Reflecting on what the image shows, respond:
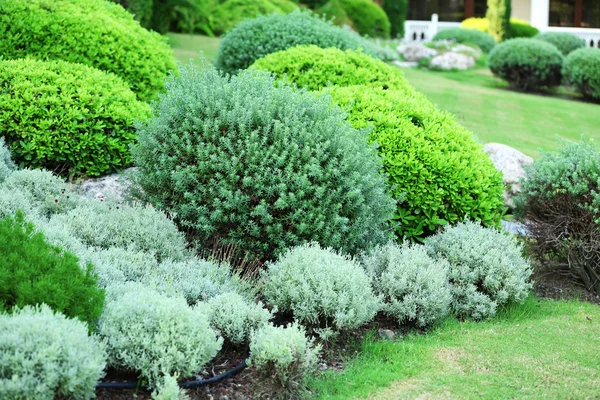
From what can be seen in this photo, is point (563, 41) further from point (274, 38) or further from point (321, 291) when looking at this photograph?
point (321, 291)

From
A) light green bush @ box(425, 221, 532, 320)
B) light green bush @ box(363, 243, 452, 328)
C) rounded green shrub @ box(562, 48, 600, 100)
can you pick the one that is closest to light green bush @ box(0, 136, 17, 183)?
light green bush @ box(363, 243, 452, 328)

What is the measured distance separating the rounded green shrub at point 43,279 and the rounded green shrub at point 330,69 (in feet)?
16.3

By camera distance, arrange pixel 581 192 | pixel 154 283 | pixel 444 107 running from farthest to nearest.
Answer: pixel 444 107 → pixel 581 192 → pixel 154 283

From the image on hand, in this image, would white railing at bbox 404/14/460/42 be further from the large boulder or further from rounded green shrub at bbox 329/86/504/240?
rounded green shrub at bbox 329/86/504/240

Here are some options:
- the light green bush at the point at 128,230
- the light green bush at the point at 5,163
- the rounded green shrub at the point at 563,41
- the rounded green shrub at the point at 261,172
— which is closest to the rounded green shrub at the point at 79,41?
the light green bush at the point at 5,163

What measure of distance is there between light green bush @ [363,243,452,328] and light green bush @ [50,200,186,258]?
1.62 m

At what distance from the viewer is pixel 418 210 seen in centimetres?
668

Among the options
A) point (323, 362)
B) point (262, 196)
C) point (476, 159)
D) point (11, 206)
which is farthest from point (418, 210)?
point (11, 206)

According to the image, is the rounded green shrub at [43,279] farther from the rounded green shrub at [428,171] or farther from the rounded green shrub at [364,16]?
the rounded green shrub at [364,16]

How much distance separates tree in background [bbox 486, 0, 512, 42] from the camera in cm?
2753

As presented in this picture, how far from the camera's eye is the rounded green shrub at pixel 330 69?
8.66 m

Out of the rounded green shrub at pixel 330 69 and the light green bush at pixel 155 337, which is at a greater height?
the rounded green shrub at pixel 330 69

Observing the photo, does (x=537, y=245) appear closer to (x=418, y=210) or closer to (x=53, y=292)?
(x=418, y=210)

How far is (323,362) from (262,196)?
1486mm
